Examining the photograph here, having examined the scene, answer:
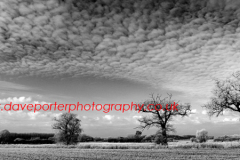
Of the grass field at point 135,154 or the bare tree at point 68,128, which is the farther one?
the bare tree at point 68,128

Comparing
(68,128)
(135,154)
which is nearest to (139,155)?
(135,154)

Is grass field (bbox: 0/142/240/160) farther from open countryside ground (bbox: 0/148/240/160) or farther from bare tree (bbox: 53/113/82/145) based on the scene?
bare tree (bbox: 53/113/82/145)

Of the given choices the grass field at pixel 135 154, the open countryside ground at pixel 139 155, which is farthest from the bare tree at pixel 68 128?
the open countryside ground at pixel 139 155

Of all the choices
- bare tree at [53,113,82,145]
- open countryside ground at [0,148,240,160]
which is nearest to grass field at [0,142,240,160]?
open countryside ground at [0,148,240,160]

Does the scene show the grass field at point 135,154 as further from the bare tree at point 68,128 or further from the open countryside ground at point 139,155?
the bare tree at point 68,128

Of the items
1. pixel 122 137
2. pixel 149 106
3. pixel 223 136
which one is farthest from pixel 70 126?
pixel 223 136

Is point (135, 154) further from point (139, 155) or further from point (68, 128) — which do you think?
point (68, 128)

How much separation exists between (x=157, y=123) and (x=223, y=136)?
38.7 metres

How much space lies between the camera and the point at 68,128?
55438 mm

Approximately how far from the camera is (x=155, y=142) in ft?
132

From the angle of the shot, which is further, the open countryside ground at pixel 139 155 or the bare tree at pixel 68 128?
the bare tree at pixel 68 128

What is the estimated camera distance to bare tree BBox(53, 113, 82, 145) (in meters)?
54.3

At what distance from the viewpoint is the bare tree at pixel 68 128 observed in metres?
54.3

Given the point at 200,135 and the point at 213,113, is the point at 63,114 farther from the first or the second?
the point at 200,135
